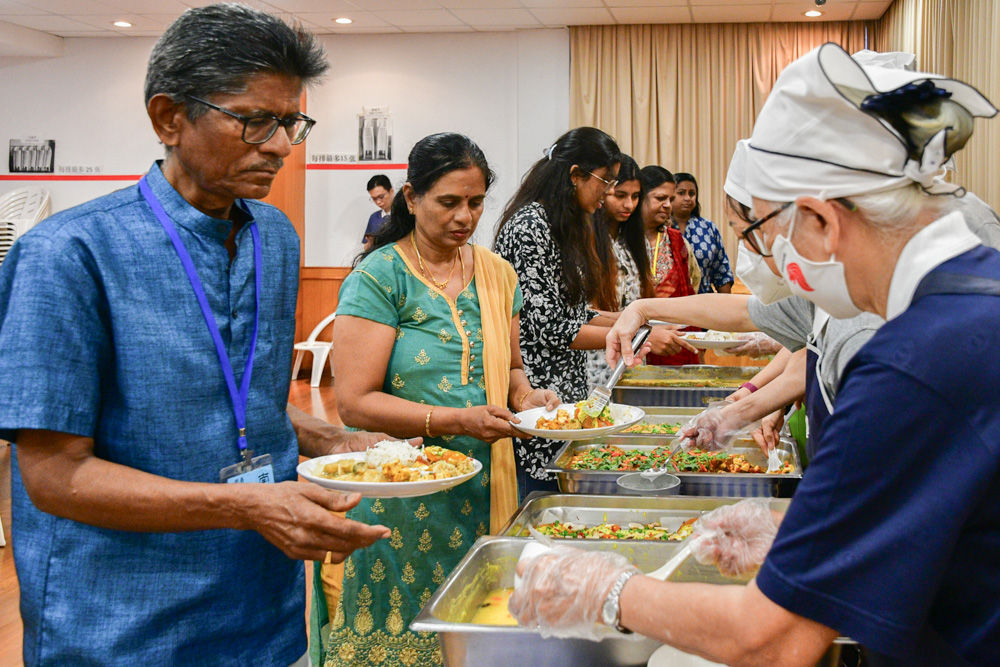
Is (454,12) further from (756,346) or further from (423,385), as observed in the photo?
(423,385)

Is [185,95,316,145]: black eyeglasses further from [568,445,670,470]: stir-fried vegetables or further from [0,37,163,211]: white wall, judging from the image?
[0,37,163,211]: white wall

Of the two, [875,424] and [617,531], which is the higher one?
[875,424]

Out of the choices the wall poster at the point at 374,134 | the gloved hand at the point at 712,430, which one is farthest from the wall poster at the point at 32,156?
the gloved hand at the point at 712,430

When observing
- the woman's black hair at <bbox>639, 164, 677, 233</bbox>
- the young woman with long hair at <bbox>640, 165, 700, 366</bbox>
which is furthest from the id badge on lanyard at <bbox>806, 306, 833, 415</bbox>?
the woman's black hair at <bbox>639, 164, 677, 233</bbox>

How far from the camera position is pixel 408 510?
1.83m

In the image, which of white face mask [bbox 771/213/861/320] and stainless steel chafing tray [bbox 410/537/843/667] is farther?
stainless steel chafing tray [bbox 410/537/843/667]

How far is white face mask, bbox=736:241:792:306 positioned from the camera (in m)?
1.46

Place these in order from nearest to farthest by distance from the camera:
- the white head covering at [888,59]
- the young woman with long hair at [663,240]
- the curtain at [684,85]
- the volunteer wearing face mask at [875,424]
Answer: the volunteer wearing face mask at [875,424], the white head covering at [888,59], the young woman with long hair at [663,240], the curtain at [684,85]

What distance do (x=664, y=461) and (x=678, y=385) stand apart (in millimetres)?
1166

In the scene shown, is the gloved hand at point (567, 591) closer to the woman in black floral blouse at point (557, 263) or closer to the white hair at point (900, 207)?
the white hair at point (900, 207)

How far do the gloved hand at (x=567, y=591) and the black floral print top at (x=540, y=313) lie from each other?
1.33 meters

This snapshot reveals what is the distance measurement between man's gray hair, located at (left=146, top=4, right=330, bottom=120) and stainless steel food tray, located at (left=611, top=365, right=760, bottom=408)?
2.07 metres

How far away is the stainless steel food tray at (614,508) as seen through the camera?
1.75 meters

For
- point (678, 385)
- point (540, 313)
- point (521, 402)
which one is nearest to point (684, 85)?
point (678, 385)
